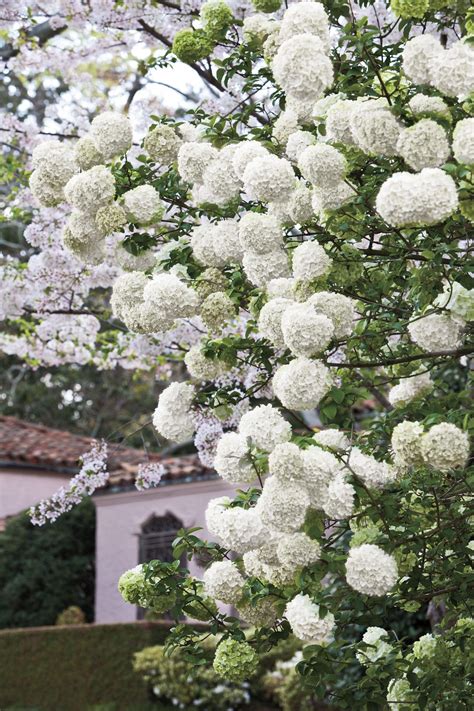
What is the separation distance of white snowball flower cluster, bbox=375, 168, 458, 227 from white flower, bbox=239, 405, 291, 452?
799 millimetres

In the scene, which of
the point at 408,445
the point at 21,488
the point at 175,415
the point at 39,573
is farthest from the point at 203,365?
the point at 21,488

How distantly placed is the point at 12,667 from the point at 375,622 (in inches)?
400

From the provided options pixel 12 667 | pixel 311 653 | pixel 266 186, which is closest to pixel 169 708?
pixel 12 667

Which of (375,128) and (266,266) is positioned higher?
(375,128)

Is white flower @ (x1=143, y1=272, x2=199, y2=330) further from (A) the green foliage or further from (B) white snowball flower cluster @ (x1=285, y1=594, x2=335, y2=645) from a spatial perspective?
(A) the green foliage

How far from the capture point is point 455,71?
307 cm

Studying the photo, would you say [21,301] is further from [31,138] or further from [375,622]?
[375,622]

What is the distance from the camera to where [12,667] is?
42.0ft

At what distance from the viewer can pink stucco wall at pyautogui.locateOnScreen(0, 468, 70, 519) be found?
17234mm

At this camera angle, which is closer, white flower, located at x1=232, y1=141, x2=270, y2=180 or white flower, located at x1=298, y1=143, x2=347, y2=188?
white flower, located at x1=298, y1=143, x2=347, y2=188

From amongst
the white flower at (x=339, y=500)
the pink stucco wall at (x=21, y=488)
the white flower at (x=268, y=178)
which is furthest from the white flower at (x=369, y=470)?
the pink stucco wall at (x=21, y=488)

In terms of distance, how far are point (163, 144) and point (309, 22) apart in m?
0.79

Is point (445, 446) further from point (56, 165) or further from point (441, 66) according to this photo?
point (56, 165)

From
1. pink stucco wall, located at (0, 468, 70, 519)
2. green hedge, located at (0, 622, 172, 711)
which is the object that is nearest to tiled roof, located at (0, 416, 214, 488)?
pink stucco wall, located at (0, 468, 70, 519)
